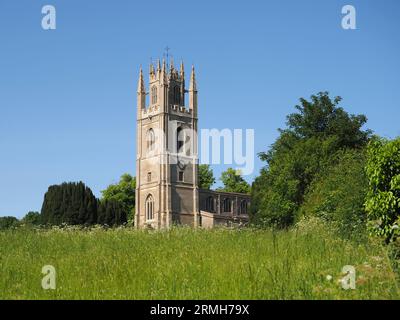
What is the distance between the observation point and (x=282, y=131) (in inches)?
1906

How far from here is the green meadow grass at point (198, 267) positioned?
934cm

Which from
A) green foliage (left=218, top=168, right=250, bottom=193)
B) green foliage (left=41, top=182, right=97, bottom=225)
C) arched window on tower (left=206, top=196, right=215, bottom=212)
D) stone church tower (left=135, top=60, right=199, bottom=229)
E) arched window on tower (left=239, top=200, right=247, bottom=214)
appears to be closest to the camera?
green foliage (left=41, top=182, right=97, bottom=225)

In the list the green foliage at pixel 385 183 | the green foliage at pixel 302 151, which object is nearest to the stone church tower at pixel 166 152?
the green foliage at pixel 302 151

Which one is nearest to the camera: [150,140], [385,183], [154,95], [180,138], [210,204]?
[385,183]

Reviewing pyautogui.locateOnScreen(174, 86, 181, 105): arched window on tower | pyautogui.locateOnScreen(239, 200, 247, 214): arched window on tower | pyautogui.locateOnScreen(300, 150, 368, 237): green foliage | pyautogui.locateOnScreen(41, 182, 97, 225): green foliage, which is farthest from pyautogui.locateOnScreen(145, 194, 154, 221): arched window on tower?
pyautogui.locateOnScreen(300, 150, 368, 237): green foliage

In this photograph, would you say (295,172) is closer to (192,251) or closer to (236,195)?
(192,251)

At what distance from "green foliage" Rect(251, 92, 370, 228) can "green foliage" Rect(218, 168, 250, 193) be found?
50.5m

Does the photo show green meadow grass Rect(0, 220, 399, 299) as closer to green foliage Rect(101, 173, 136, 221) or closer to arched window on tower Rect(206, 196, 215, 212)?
green foliage Rect(101, 173, 136, 221)

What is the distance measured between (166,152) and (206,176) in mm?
17948

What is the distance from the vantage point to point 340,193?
29984mm

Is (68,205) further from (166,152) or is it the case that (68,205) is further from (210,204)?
(210,204)

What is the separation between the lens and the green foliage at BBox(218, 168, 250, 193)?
102 m

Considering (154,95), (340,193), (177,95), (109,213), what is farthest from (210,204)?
(340,193)
